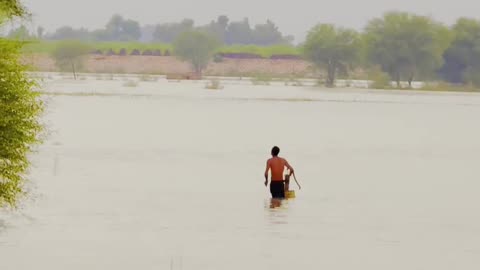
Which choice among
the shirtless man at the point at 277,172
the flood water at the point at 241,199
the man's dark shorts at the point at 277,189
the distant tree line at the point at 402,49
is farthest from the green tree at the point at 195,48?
the shirtless man at the point at 277,172

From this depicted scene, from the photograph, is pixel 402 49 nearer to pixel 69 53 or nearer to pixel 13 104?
pixel 69 53

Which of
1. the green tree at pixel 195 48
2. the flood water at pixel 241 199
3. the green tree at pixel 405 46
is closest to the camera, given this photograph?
the flood water at pixel 241 199

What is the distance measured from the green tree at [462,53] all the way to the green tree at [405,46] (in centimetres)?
272

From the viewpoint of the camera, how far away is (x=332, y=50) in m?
124

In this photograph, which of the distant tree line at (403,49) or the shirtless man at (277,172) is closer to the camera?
the shirtless man at (277,172)

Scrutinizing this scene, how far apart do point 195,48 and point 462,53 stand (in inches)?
2014

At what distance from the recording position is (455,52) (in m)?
127

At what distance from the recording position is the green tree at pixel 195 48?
170375mm

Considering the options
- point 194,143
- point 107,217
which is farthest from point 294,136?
point 107,217

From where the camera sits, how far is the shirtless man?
988 inches

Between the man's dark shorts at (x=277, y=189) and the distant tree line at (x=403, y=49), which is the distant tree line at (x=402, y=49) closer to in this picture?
the distant tree line at (x=403, y=49)

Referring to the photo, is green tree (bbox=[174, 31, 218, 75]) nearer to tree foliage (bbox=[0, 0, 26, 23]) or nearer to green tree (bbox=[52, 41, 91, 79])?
green tree (bbox=[52, 41, 91, 79])

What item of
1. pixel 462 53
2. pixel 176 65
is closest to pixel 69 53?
pixel 176 65

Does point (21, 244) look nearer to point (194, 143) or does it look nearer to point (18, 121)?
point (18, 121)
